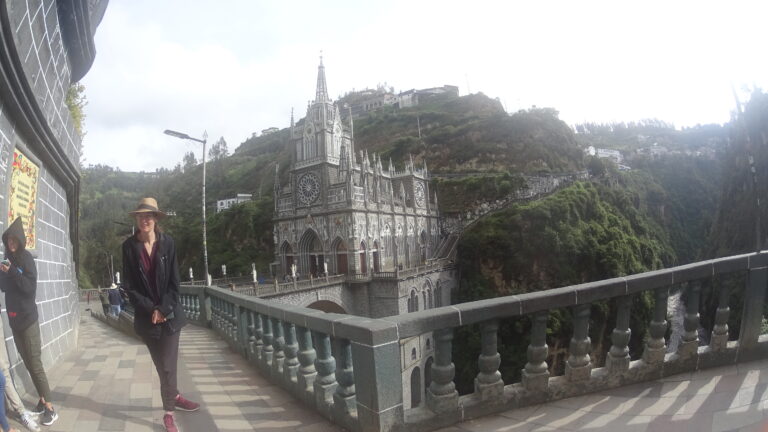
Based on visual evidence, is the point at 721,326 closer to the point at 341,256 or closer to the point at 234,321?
the point at 234,321

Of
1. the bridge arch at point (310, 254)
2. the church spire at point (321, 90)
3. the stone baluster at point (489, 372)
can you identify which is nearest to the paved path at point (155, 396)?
the stone baluster at point (489, 372)

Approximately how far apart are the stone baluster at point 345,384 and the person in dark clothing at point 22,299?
2224 mm

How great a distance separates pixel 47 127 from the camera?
476cm

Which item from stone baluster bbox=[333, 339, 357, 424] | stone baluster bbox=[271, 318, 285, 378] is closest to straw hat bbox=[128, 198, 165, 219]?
stone baluster bbox=[271, 318, 285, 378]

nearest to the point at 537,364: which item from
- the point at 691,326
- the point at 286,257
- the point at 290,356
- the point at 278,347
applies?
the point at 691,326

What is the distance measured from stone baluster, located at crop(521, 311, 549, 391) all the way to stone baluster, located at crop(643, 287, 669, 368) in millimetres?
1006

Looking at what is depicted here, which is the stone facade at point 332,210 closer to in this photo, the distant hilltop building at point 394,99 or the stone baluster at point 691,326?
the stone baluster at point 691,326

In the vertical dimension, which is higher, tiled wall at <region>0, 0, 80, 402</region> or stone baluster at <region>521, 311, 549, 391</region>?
tiled wall at <region>0, 0, 80, 402</region>

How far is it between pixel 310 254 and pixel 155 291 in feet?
90.3

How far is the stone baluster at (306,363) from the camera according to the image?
11.6ft

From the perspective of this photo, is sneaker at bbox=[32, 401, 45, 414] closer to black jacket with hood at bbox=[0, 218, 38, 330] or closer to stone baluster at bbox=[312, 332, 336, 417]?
black jacket with hood at bbox=[0, 218, 38, 330]

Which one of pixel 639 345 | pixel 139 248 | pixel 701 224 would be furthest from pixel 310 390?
pixel 701 224

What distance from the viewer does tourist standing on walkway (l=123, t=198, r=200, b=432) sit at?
3078mm

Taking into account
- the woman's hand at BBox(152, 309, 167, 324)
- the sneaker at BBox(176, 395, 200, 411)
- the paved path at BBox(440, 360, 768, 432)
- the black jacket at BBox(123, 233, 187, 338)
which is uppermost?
the black jacket at BBox(123, 233, 187, 338)
